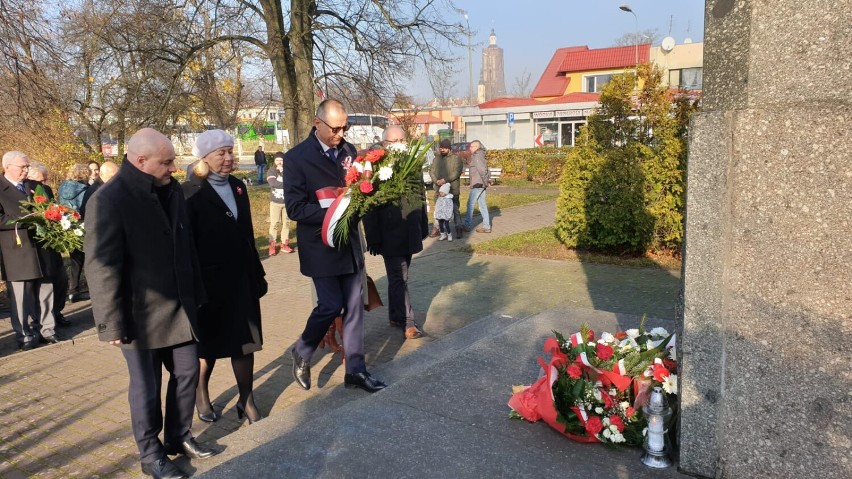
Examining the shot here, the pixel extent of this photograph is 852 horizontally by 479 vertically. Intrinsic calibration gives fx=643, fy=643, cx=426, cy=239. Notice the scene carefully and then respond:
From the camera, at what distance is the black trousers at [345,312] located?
462 centimetres

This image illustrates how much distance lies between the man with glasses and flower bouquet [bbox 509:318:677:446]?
5.66m

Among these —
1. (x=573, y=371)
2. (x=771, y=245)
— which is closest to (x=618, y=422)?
(x=573, y=371)

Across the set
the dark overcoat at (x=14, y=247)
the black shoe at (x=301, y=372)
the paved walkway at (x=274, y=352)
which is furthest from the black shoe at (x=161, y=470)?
the dark overcoat at (x=14, y=247)

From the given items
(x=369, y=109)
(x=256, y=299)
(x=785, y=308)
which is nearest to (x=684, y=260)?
(x=785, y=308)

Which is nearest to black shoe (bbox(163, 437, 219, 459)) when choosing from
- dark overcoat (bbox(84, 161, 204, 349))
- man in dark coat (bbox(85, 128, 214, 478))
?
man in dark coat (bbox(85, 128, 214, 478))

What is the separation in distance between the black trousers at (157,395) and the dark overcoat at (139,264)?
5.2 inches

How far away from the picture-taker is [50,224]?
22.7 feet

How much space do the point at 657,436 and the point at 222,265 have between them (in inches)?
112

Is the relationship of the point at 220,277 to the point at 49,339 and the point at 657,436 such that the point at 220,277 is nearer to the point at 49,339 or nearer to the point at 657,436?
the point at 657,436

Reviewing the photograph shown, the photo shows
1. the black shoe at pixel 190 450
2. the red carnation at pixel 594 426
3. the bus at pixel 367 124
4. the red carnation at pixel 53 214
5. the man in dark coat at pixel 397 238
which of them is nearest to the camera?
the red carnation at pixel 594 426

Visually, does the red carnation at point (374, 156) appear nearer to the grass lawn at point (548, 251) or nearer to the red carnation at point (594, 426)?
the red carnation at point (594, 426)

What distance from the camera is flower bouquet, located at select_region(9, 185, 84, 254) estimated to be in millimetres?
6828

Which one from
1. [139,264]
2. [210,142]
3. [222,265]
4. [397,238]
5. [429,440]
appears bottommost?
[429,440]

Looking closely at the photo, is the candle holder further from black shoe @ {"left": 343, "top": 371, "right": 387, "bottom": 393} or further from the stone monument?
black shoe @ {"left": 343, "top": 371, "right": 387, "bottom": 393}
